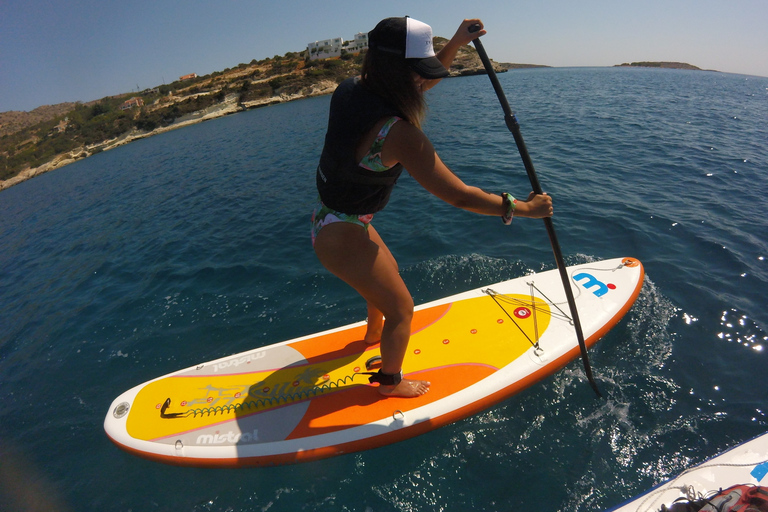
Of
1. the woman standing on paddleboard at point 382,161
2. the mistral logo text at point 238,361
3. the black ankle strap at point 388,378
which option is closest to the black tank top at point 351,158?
the woman standing on paddleboard at point 382,161

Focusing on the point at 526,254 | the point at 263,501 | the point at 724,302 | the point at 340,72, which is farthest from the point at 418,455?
the point at 340,72

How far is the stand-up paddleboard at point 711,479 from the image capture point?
89.4 inches

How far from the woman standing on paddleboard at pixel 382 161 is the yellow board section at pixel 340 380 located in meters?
1.10

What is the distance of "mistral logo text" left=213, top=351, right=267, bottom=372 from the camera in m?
3.92

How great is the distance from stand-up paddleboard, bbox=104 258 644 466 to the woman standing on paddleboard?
1.07 m

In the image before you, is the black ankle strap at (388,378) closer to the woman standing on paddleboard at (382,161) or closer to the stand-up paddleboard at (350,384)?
the stand-up paddleboard at (350,384)

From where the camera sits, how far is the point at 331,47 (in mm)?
77875

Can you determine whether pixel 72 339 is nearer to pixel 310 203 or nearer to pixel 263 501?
pixel 263 501

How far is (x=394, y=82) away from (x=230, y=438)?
11.0 feet

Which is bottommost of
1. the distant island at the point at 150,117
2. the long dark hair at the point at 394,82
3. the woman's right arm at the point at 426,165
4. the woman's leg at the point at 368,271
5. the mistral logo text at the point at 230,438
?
the mistral logo text at the point at 230,438

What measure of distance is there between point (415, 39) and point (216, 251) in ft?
23.1

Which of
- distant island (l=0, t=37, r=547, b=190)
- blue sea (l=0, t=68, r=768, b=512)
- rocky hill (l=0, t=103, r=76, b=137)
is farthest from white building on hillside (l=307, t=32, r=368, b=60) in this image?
blue sea (l=0, t=68, r=768, b=512)

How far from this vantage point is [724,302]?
459 centimetres

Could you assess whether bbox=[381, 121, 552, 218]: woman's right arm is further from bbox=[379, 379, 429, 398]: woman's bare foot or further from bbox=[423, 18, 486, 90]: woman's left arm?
bbox=[379, 379, 429, 398]: woman's bare foot
